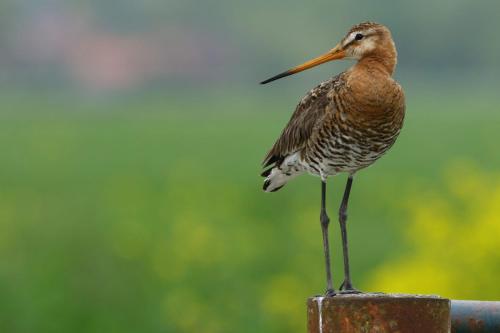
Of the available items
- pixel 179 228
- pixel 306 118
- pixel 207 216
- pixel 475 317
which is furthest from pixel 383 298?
pixel 207 216

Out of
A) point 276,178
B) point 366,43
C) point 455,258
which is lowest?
point 455,258

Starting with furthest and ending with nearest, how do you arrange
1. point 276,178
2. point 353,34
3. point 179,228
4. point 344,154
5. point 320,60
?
point 179,228, point 276,178, point 344,154, point 353,34, point 320,60

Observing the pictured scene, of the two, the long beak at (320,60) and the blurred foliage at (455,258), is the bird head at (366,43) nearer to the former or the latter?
the long beak at (320,60)

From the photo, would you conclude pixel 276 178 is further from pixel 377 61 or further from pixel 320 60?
pixel 320 60

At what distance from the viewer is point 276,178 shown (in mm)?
8539

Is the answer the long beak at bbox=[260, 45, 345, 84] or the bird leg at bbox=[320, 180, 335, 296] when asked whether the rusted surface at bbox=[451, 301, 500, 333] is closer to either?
the bird leg at bbox=[320, 180, 335, 296]

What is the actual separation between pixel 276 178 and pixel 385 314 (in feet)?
12.4

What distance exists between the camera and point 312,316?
4957mm

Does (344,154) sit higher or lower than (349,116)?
lower

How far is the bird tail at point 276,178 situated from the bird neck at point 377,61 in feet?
3.77

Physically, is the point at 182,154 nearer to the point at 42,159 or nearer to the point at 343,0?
the point at 42,159

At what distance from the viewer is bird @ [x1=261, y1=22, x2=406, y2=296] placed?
24.3 ft

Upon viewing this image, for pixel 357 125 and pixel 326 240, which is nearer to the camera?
pixel 326 240

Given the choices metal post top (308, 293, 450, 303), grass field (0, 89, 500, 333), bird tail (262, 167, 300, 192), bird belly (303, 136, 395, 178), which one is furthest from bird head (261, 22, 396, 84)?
grass field (0, 89, 500, 333)
